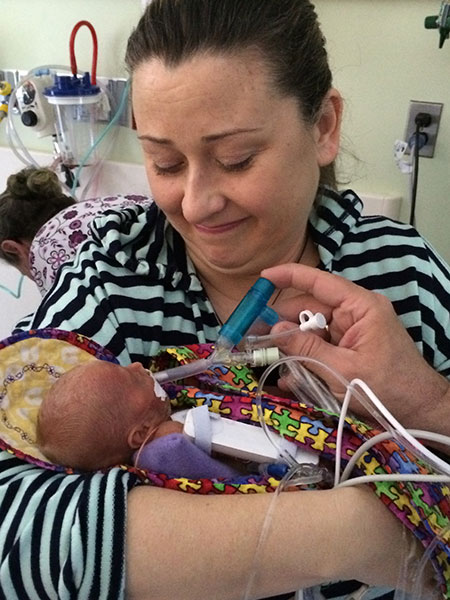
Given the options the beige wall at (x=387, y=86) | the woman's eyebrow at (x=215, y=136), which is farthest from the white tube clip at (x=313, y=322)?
the beige wall at (x=387, y=86)

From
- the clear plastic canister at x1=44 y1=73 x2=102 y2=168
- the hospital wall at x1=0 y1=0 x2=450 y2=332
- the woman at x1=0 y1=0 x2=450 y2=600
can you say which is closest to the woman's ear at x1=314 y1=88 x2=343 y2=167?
the woman at x1=0 y1=0 x2=450 y2=600

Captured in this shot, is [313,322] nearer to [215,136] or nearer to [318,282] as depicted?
[318,282]

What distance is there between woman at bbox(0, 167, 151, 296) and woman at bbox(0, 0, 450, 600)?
78 cm

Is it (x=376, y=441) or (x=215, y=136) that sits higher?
(x=215, y=136)

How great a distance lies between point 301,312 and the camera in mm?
Answer: 1143

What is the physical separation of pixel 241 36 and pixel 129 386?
0.62 meters

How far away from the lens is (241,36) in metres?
1.01

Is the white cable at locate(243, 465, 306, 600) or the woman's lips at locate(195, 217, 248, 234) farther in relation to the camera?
the woman's lips at locate(195, 217, 248, 234)

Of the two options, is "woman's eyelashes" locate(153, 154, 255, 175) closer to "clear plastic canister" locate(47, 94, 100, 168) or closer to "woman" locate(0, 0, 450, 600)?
"woman" locate(0, 0, 450, 600)

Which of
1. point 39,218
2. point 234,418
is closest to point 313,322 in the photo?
point 234,418

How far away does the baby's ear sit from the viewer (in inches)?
38.4

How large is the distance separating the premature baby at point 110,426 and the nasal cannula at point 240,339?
0.23 ft

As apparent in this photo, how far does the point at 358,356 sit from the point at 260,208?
32 cm

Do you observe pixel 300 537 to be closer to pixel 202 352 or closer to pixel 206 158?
pixel 202 352
